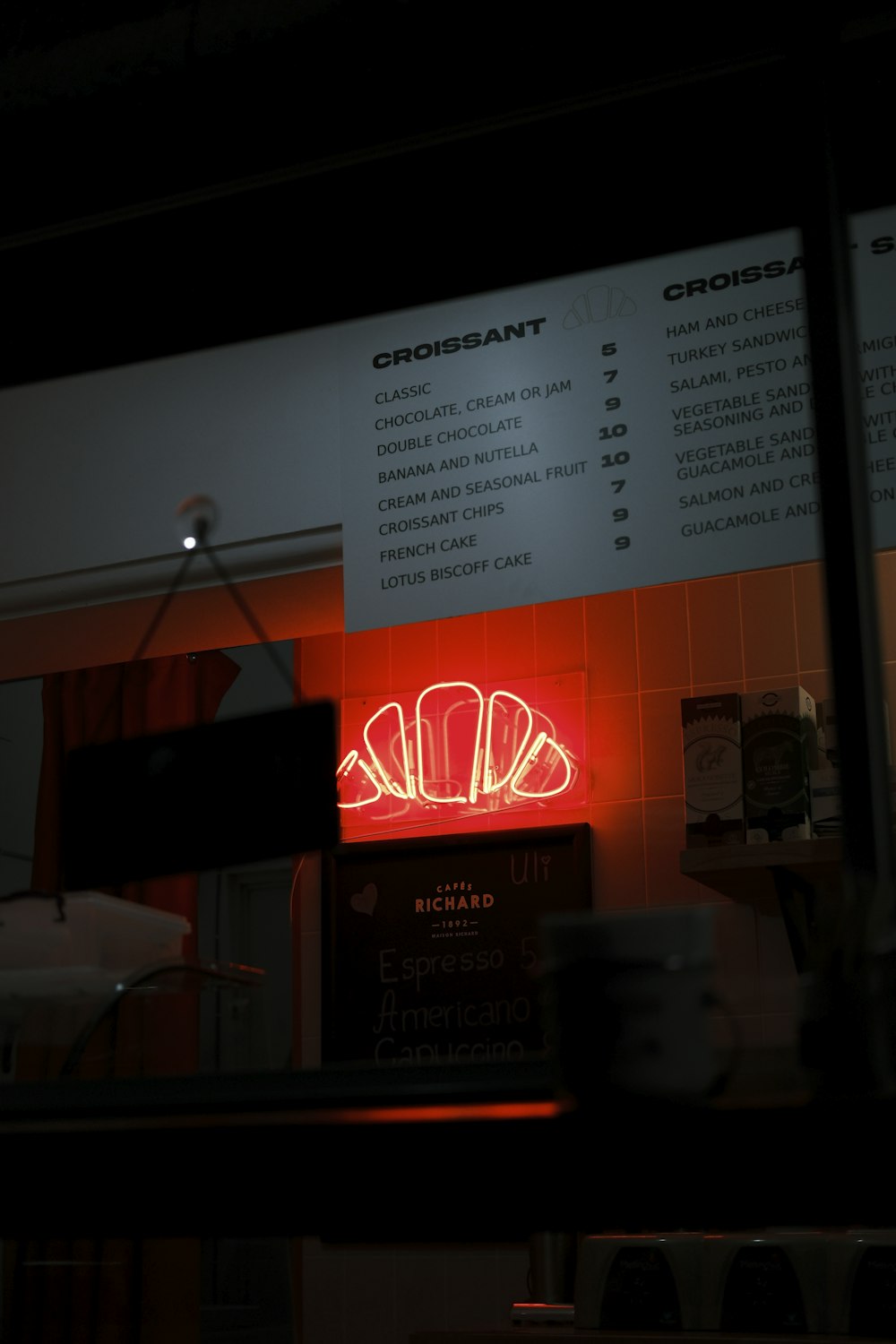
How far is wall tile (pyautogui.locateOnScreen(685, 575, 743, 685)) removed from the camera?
397 centimetres

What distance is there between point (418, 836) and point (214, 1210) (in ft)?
11.4

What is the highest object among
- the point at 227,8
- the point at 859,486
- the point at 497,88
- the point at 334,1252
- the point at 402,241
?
the point at 227,8

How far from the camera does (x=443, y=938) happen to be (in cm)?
405

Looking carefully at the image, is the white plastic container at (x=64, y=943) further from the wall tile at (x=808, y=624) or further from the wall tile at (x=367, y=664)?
the wall tile at (x=367, y=664)

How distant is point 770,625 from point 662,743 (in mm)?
436

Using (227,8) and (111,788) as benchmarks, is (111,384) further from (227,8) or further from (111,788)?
(227,8)

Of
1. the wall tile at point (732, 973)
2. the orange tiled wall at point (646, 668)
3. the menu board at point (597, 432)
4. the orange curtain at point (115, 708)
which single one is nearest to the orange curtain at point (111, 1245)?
the orange curtain at point (115, 708)

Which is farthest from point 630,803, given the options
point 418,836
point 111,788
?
point 111,788

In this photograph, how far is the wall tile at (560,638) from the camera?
416 cm

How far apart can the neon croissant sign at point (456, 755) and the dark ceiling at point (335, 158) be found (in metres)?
2.51

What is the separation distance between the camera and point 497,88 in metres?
1.52

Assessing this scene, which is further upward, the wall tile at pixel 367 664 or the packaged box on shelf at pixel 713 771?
the wall tile at pixel 367 664

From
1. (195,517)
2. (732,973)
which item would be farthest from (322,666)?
(732,973)

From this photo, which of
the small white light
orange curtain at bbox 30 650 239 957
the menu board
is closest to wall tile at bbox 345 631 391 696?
orange curtain at bbox 30 650 239 957
